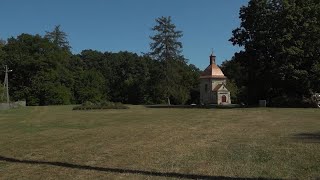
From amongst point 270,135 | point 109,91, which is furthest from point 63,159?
point 109,91

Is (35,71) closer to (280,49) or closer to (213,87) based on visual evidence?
(213,87)

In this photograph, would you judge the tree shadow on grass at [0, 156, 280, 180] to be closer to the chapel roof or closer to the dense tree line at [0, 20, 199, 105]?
the dense tree line at [0, 20, 199, 105]

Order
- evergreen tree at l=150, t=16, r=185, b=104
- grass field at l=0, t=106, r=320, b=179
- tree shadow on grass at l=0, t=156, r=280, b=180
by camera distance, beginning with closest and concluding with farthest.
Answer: tree shadow on grass at l=0, t=156, r=280, b=180
grass field at l=0, t=106, r=320, b=179
evergreen tree at l=150, t=16, r=185, b=104

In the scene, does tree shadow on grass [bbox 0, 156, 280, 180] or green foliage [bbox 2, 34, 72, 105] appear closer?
tree shadow on grass [bbox 0, 156, 280, 180]

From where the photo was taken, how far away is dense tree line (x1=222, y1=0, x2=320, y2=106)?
172 feet

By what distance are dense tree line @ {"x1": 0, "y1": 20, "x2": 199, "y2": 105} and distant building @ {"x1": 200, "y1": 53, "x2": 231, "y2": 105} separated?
363 cm

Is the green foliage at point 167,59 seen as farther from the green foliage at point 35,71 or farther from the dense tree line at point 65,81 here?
the green foliage at point 35,71

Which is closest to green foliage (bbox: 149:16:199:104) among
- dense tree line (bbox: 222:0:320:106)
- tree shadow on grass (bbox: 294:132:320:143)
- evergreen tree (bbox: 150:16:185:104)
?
evergreen tree (bbox: 150:16:185:104)

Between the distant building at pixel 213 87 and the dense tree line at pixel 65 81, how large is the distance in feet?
11.9

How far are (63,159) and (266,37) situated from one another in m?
46.0

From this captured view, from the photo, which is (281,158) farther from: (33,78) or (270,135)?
(33,78)

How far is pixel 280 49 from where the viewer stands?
5288 centimetres

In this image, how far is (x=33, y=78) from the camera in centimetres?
9750

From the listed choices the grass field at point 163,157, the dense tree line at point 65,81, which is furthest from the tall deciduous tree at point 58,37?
the grass field at point 163,157
